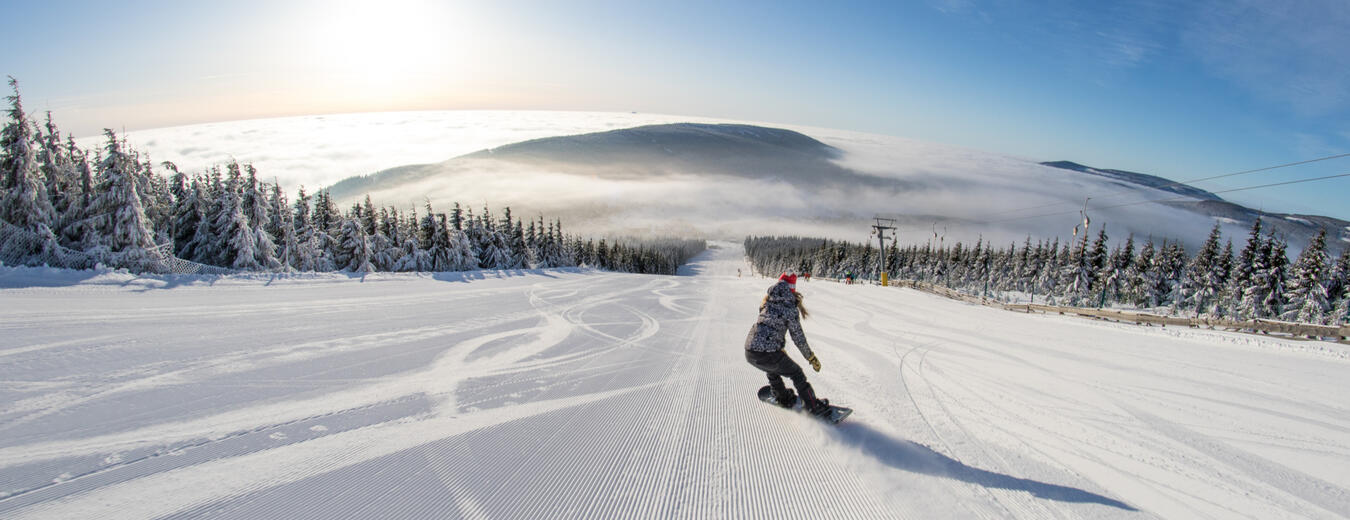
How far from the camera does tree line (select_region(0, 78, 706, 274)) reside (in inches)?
773

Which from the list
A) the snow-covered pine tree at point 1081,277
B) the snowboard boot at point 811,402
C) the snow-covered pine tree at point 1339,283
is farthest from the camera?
the snow-covered pine tree at point 1081,277

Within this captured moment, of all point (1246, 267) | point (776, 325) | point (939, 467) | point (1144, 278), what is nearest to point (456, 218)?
point (776, 325)

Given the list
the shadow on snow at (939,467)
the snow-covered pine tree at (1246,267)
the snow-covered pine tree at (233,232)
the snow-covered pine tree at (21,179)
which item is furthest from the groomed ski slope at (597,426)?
the snow-covered pine tree at (1246,267)

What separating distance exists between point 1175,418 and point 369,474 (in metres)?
9.16

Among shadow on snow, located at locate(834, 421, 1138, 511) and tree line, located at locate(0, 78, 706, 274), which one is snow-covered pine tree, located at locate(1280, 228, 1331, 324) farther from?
tree line, located at locate(0, 78, 706, 274)

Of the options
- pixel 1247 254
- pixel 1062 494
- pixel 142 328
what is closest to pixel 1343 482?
pixel 1062 494

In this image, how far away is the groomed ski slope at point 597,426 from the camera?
3352 mm

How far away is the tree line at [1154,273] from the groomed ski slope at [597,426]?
637 inches

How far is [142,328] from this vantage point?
781cm

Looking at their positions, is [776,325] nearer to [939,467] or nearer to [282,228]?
[939,467]

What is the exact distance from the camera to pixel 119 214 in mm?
20609

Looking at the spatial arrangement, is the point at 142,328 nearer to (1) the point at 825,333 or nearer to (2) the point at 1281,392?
(1) the point at 825,333

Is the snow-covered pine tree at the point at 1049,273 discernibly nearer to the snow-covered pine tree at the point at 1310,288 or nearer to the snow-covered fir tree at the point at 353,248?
the snow-covered pine tree at the point at 1310,288

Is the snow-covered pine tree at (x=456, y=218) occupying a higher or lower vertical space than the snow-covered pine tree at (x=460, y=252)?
higher
